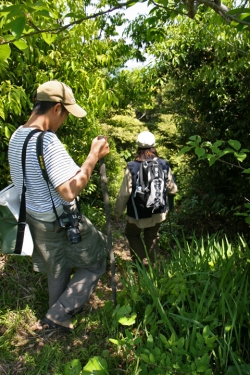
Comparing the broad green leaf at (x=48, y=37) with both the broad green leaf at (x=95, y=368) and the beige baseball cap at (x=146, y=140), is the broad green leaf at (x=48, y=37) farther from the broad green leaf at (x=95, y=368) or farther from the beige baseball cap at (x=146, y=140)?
the broad green leaf at (x=95, y=368)

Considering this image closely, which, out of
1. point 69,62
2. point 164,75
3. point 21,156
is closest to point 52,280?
point 21,156

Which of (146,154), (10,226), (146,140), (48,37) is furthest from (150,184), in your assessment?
(48,37)

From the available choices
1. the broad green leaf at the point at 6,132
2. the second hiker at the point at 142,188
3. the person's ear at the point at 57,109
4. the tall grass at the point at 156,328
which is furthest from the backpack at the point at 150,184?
the broad green leaf at the point at 6,132

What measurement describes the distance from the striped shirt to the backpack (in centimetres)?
91

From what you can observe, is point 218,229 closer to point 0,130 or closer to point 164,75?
point 164,75

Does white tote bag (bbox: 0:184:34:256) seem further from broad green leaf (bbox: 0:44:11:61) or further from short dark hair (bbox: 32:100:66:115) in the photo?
broad green leaf (bbox: 0:44:11:61)

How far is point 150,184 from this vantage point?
2984 millimetres

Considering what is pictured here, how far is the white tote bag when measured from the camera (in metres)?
2.21

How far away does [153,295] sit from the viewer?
2.23 meters

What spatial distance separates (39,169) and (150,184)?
1.17 metres

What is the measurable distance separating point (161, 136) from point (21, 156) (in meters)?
5.55

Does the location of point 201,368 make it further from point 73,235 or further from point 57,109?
point 57,109

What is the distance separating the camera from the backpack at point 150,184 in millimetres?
2982

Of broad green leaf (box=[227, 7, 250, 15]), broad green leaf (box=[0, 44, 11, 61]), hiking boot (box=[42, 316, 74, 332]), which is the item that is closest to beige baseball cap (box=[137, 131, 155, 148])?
broad green leaf (box=[227, 7, 250, 15])
